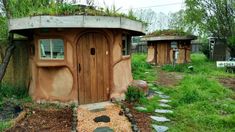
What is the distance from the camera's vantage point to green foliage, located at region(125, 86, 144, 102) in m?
8.22

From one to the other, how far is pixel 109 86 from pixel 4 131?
10.6 ft

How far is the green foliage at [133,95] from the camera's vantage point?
8.22 metres

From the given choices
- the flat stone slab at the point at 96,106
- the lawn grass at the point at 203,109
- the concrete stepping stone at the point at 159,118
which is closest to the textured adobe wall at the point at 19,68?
the flat stone slab at the point at 96,106

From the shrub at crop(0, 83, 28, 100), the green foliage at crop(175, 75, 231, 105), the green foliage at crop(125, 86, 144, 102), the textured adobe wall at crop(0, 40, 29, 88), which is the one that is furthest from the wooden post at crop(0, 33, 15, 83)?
the green foliage at crop(175, 75, 231, 105)

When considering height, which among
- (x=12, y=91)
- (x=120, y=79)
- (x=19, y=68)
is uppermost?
(x=19, y=68)

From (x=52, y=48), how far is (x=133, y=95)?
2790mm

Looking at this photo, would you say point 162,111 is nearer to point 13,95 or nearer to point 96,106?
point 96,106

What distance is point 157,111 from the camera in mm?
7379

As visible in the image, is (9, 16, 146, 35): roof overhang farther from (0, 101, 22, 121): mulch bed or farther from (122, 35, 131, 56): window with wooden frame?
(0, 101, 22, 121): mulch bed

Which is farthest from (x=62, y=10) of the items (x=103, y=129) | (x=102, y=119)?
(x=103, y=129)

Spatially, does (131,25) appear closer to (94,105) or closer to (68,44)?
(68,44)

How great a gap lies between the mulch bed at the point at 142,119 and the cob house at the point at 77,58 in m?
1.08

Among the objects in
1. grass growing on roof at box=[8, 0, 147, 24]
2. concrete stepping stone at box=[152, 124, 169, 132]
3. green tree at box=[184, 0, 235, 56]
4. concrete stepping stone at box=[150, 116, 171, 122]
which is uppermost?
green tree at box=[184, 0, 235, 56]

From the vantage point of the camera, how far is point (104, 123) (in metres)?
6.18
